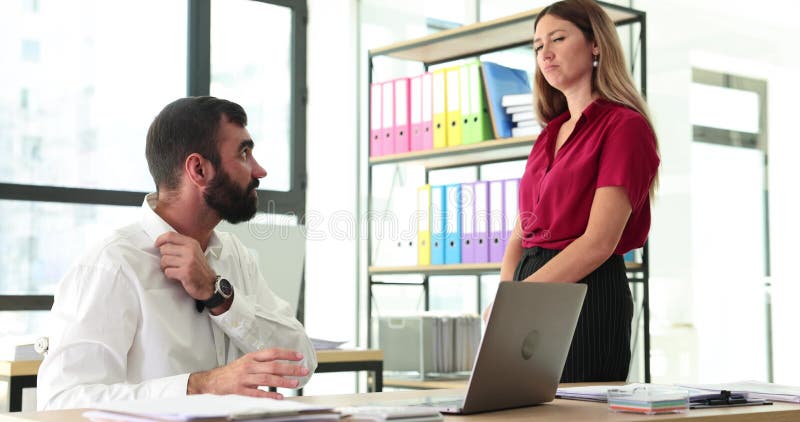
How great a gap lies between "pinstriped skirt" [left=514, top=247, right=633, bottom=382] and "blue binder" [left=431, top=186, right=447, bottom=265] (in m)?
1.71

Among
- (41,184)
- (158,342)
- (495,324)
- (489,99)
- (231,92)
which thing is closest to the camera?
(495,324)

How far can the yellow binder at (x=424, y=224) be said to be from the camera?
4.02m

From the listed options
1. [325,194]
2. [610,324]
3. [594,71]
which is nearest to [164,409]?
[610,324]

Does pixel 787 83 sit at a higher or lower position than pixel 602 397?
higher

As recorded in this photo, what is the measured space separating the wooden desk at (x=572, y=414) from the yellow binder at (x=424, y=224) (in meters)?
2.45

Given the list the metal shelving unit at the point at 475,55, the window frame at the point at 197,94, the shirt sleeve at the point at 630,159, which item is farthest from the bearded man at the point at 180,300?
the window frame at the point at 197,94

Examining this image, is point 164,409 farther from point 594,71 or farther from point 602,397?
point 594,71

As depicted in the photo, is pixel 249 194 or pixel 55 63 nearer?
pixel 249 194

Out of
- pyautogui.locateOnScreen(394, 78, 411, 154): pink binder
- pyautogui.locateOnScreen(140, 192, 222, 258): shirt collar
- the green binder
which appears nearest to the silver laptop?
pyautogui.locateOnScreen(140, 192, 222, 258): shirt collar

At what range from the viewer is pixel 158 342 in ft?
5.57

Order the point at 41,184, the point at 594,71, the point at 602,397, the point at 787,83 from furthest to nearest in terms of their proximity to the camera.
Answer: the point at 41,184 < the point at 787,83 < the point at 594,71 < the point at 602,397

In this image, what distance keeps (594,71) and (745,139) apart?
46.6 inches

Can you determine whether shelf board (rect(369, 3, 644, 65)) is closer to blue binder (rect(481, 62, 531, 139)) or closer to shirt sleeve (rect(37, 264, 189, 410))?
blue binder (rect(481, 62, 531, 139))

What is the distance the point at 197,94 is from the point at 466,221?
61.6 inches
